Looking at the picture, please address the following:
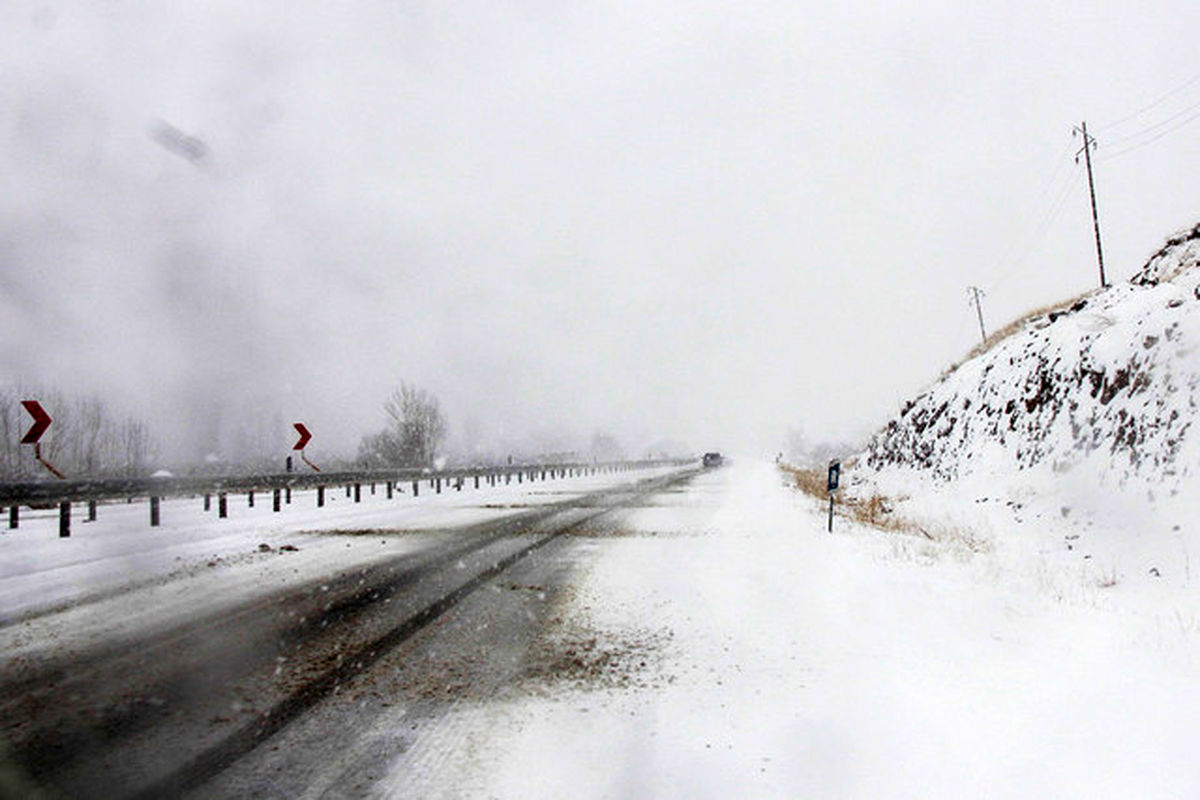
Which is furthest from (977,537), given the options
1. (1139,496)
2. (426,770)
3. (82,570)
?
(82,570)

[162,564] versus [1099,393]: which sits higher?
[1099,393]

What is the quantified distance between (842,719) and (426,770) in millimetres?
2216

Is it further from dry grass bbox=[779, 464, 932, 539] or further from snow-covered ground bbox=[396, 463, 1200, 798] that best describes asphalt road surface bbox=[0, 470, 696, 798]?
dry grass bbox=[779, 464, 932, 539]

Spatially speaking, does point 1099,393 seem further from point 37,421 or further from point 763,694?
point 37,421

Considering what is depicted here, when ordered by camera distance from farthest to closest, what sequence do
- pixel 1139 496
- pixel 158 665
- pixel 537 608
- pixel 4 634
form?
1. pixel 1139 496
2. pixel 537 608
3. pixel 4 634
4. pixel 158 665

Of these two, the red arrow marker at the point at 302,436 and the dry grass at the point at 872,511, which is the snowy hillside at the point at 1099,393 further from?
the red arrow marker at the point at 302,436

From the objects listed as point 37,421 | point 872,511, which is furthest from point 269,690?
point 872,511

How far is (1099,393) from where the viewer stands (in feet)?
37.2

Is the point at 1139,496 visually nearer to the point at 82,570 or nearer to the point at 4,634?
the point at 4,634

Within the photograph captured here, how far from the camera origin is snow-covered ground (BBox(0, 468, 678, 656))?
605 cm

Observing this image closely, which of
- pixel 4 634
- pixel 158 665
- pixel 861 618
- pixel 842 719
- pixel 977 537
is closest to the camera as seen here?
pixel 842 719

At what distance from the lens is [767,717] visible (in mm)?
3766

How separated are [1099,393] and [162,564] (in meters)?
14.5

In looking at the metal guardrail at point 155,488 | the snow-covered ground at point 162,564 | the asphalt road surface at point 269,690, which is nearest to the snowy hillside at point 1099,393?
the asphalt road surface at point 269,690
